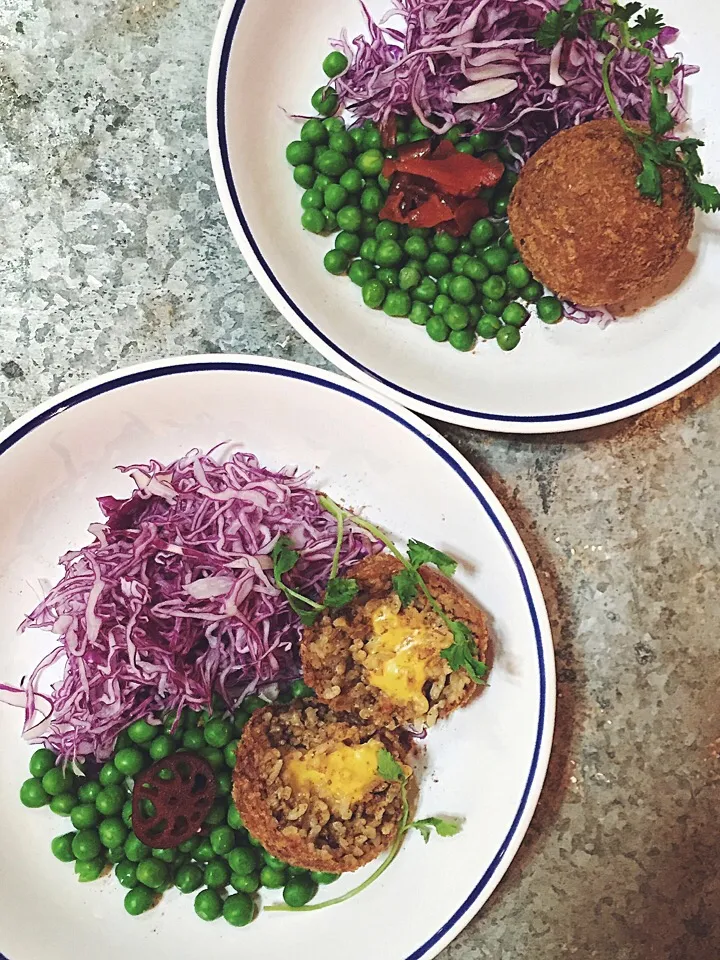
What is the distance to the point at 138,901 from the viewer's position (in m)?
2.22

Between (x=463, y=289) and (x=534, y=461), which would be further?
(x=534, y=461)

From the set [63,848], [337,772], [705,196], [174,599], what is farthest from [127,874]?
[705,196]

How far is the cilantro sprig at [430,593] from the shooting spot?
201 cm

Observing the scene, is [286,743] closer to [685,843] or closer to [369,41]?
[685,843]

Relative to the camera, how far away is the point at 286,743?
217 centimetres

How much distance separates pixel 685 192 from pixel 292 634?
5.26ft

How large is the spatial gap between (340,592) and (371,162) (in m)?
1.23

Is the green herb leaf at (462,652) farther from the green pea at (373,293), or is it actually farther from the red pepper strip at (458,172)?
the red pepper strip at (458,172)

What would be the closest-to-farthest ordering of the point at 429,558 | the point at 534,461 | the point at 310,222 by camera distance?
1. the point at 429,558
2. the point at 310,222
3. the point at 534,461

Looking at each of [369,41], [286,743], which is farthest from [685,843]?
[369,41]

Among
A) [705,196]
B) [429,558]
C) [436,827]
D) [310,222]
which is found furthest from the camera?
[310,222]

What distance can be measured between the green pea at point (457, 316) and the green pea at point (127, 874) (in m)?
1.83

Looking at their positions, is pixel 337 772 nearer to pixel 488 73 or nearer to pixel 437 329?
pixel 437 329

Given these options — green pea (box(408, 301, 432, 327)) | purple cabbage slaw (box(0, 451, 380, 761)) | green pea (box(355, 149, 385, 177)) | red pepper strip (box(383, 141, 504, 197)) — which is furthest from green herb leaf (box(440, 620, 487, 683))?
green pea (box(355, 149, 385, 177))
